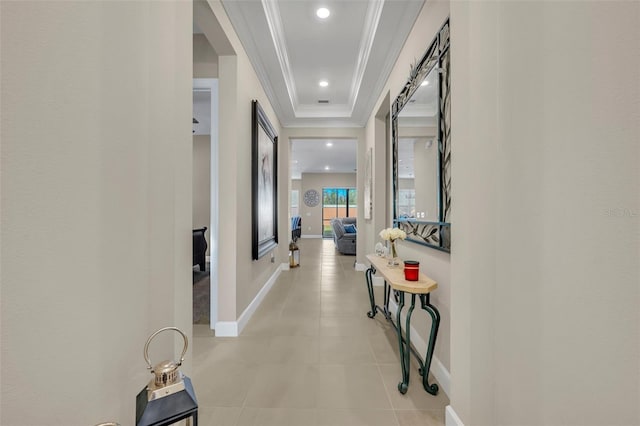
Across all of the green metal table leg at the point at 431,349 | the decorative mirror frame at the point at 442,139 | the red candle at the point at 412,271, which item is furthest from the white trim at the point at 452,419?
the decorative mirror frame at the point at 442,139

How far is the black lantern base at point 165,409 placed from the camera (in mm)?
723

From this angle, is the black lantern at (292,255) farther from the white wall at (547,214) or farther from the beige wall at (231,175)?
the white wall at (547,214)

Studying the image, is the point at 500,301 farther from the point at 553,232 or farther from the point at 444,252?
the point at 444,252

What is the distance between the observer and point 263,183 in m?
3.38

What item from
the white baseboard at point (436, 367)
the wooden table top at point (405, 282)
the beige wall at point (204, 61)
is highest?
the beige wall at point (204, 61)

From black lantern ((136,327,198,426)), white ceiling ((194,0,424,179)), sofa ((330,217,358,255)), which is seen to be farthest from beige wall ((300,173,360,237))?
black lantern ((136,327,198,426))

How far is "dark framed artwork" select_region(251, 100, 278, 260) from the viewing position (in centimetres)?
295

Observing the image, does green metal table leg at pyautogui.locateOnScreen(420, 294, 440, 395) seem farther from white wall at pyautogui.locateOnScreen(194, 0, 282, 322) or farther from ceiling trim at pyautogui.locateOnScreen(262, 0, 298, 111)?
ceiling trim at pyautogui.locateOnScreen(262, 0, 298, 111)

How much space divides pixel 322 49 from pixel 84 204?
3187mm

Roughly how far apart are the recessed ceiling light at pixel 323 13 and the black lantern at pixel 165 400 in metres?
2.89

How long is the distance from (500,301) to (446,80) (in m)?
1.37

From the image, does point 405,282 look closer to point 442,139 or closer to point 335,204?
point 442,139

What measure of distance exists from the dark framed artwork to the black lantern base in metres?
2.12

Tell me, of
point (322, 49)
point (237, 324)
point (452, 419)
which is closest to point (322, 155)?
point (322, 49)
